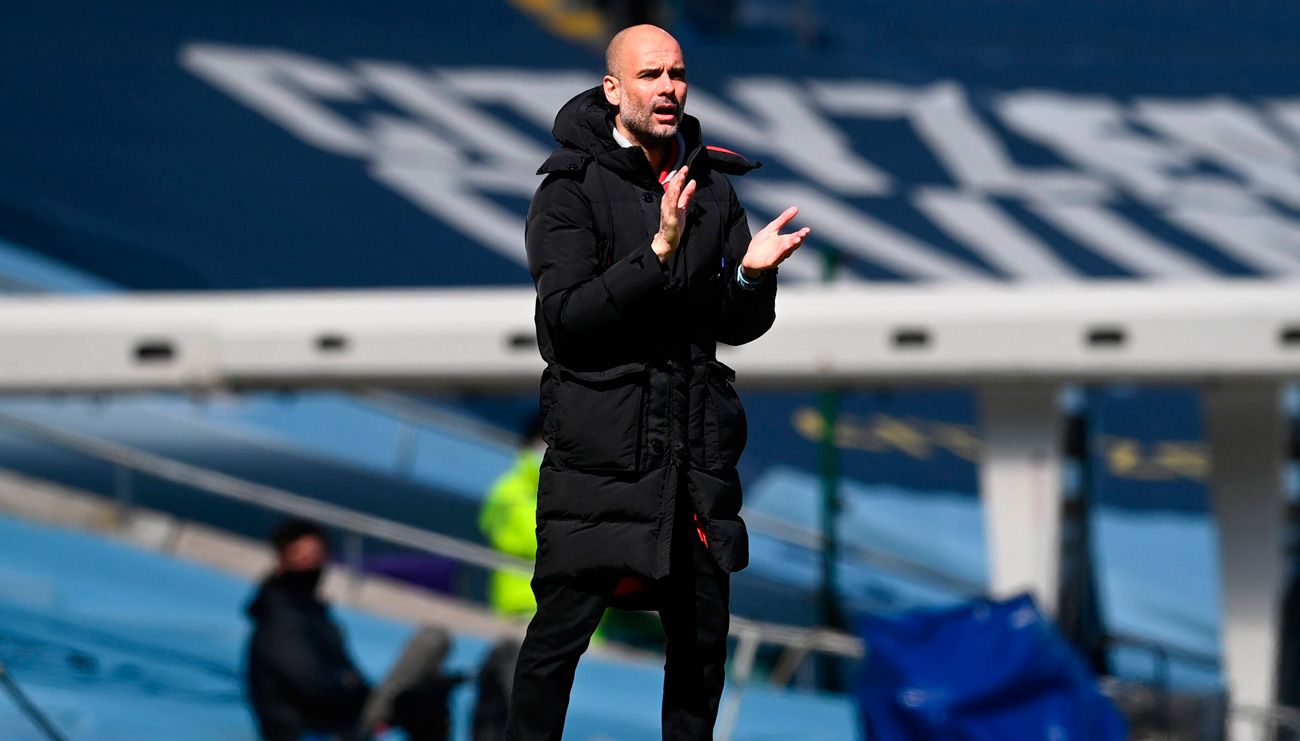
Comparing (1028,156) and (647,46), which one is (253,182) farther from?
(647,46)

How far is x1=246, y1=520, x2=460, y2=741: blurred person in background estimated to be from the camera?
225 inches

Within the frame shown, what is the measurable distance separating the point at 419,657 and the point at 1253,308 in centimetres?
311

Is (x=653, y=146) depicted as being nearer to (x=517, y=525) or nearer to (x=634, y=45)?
(x=634, y=45)

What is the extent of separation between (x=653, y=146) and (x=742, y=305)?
303 millimetres

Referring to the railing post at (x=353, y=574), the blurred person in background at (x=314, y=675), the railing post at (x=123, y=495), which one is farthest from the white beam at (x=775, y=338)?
the railing post at (x=123, y=495)

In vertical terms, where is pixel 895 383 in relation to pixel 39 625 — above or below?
above

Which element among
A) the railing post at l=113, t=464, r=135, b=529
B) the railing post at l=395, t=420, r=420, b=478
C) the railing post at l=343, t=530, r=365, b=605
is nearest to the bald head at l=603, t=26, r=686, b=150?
the railing post at l=343, t=530, r=365, b=605

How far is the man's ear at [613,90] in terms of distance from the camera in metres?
3.01

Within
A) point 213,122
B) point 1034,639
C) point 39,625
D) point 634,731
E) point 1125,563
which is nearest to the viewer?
point 1034,639

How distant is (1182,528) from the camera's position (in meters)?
13.5

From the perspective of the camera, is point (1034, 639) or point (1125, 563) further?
point (1125, 563)

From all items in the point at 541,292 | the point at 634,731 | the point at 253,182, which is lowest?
the point at 634,731

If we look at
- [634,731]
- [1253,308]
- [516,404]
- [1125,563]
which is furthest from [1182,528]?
[634,731]

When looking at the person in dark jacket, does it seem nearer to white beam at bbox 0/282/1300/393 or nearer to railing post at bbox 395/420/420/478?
white beam at bbox 0/282/1300/393
